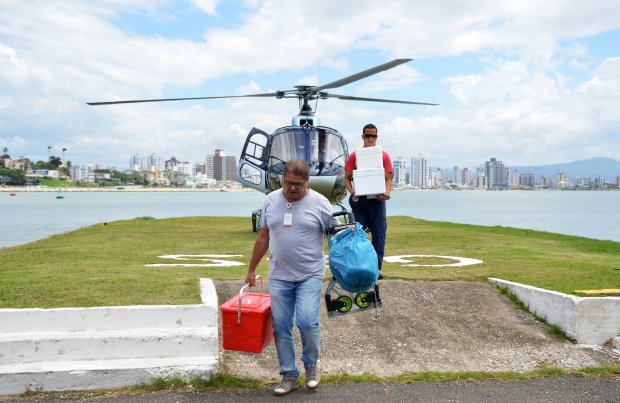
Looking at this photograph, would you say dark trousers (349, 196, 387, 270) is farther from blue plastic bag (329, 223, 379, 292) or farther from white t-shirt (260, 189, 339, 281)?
white t-shirt (260, 189, 339, 281)

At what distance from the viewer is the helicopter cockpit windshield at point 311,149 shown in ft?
58.9

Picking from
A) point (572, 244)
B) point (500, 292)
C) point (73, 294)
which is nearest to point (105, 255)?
point (73, 294)

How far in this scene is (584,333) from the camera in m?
7.77

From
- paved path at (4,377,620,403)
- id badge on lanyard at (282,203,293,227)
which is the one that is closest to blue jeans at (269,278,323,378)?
paved path at (4,377,620,403)

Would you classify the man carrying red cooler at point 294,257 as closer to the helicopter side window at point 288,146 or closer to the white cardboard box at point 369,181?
the white cardboard box at point 369,181

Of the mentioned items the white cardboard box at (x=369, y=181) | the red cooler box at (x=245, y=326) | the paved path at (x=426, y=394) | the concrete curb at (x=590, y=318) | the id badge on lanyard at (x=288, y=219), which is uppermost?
the white cardboard box at (x=369, y=181)

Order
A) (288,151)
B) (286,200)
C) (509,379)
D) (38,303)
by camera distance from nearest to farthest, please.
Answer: (286,200), (509,379), (38,303), (288,151)

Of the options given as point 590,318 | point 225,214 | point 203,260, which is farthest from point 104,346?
point 225,214

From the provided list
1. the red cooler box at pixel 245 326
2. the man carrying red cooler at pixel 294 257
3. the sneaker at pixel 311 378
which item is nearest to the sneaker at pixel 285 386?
the man carrying red cooler at pixel 294 257

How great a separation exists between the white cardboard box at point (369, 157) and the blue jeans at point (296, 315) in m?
2.61

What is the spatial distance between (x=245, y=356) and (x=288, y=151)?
11645mm

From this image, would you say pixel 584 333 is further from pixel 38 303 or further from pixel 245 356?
pixel 38 303

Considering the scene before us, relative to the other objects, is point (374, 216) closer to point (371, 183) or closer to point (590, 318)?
point (371, 183)

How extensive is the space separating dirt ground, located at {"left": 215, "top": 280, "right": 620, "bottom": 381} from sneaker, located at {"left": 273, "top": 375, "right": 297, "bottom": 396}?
65 centimetres
